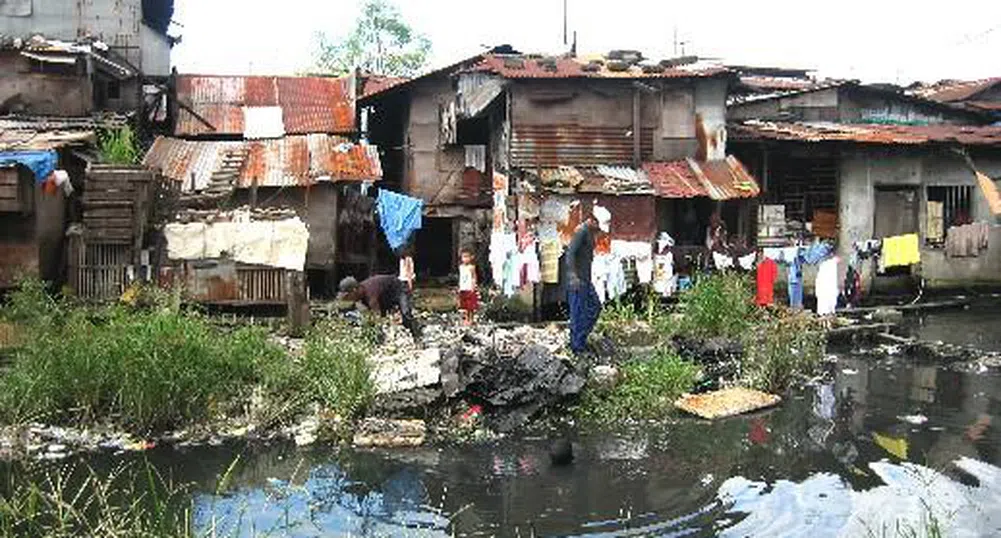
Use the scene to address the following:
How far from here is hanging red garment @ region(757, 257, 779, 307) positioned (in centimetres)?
1491

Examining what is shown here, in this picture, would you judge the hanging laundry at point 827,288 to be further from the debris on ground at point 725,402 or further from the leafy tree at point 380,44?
the leafy tree at point 380,44

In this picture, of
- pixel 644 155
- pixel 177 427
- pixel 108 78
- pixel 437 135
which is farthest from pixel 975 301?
pixel 108 78

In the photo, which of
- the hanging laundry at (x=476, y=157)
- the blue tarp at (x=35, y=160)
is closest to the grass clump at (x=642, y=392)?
the blue tarp at (x=35, y=160)

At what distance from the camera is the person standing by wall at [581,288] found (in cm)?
1064

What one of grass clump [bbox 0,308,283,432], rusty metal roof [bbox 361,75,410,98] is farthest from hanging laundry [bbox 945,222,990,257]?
grass clump [bbox 0,308,283,432]

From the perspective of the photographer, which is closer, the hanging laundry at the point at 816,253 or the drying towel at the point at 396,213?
the hanging laundry at the point at 816,253

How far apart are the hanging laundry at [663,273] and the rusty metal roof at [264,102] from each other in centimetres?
861

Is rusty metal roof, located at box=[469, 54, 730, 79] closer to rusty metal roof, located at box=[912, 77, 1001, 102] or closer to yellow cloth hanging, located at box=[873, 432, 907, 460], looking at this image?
rusty metal roof, located at box=[912, 77, 1001, 102]

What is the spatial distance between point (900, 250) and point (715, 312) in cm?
690

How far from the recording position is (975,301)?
17359mm

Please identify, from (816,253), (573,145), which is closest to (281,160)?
(573,145)

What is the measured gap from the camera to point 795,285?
15.6 m

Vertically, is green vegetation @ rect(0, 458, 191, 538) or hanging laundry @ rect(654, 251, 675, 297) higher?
hanging laundry @ rect(654, 251, 675, 297)

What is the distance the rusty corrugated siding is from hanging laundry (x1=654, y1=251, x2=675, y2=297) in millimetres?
2085
